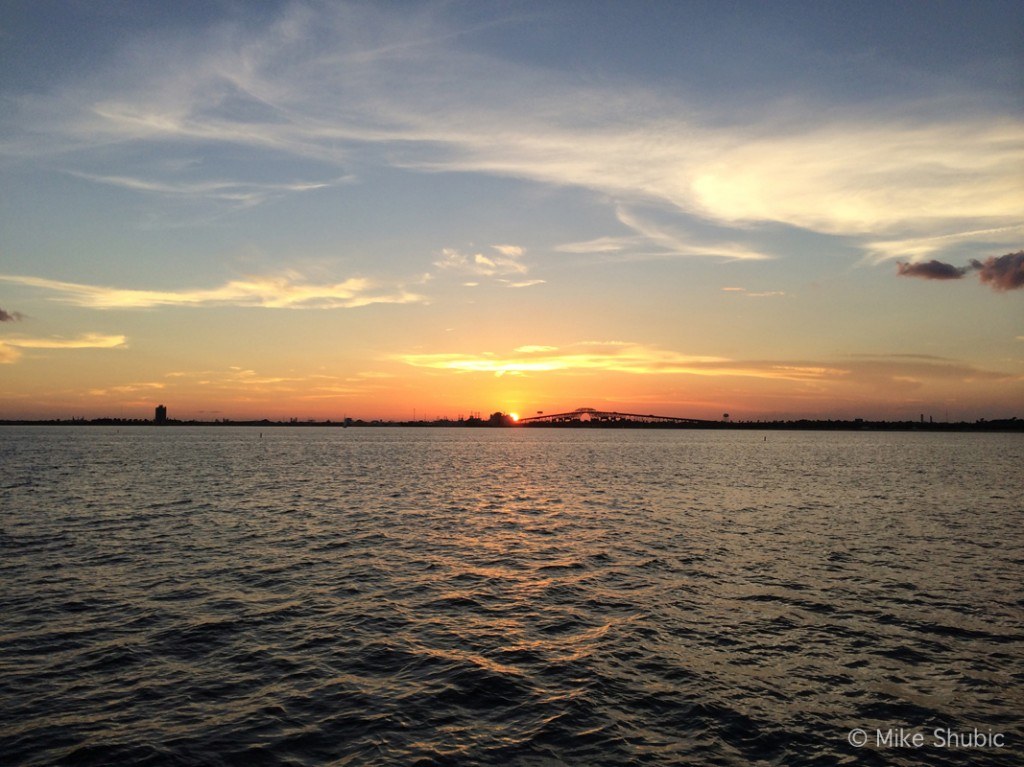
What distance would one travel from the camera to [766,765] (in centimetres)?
1543

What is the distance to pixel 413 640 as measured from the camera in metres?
24.3

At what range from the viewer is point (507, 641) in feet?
80.0

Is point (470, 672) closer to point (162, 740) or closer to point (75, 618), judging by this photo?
point (162, 740)

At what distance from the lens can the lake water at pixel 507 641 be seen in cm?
1661

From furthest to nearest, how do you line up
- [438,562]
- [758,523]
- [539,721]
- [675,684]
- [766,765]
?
[758,523], [438,562], [675,684], [539,721], [766,765]

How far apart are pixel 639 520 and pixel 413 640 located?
35.8 metres

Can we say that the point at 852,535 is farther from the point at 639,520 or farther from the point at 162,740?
the point at 162,740

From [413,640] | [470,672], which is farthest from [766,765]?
[413,640]

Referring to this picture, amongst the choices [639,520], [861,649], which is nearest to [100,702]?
[861,649]

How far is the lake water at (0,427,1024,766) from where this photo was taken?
16609mm

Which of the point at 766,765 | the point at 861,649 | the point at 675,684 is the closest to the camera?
the point at 766,765

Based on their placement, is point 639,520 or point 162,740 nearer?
point 162,740

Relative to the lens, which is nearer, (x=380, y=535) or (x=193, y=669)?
(x=193, y=669)

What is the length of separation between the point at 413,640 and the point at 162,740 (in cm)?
955
